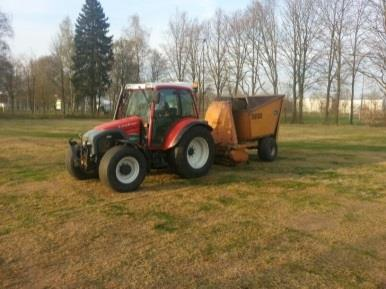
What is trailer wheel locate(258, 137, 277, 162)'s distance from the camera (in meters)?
11.9

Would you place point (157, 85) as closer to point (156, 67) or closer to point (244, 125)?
point (244, 125)

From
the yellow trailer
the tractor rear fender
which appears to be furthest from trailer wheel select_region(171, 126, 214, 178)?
the yellow trailer

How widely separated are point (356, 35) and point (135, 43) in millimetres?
28277

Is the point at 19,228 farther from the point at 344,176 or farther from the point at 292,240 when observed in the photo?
the point at 344,176

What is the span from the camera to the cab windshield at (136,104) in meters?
9.01

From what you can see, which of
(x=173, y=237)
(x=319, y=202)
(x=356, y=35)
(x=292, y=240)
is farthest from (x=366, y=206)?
(x=356, y=35)

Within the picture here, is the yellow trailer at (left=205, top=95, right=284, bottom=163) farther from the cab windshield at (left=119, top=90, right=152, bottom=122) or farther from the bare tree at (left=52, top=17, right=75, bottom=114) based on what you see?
the bare tree at (left=52, top=17, right=75, bottom=114)

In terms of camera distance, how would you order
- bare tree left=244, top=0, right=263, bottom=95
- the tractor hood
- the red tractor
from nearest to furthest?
the red tractor, the tractor hood, bare tree left=244, top=0, right=263, bottom=95

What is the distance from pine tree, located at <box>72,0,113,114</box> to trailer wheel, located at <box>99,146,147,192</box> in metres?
45.1

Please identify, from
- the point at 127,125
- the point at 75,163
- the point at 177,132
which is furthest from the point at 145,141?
the point at 75,163

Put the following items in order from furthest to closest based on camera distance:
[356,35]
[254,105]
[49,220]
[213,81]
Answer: [213,81] → [356,35] → [254,105] → [49,220]

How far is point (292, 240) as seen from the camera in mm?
5508

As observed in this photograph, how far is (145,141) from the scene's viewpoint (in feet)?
28.9

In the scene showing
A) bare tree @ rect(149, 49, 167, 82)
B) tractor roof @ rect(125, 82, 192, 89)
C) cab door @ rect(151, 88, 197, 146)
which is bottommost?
cab door @ rect(151, 88, 197, 146)
